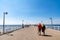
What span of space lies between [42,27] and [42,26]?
166mm

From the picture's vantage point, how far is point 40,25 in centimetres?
2261

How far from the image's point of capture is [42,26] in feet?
72.8

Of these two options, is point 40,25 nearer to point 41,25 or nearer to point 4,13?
point 41,25

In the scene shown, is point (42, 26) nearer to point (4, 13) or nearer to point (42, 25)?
point (42, 25)

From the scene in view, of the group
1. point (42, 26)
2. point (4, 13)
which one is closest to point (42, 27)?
point (42, 26)

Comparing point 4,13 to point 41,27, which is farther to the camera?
point 4,13

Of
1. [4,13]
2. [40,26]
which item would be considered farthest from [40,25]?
[4,13]

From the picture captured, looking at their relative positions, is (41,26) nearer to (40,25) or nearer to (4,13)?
(40,25)

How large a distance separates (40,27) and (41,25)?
0.39m

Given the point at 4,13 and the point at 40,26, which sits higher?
the point at 4,13

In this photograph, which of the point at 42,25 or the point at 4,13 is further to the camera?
the point at 4,13

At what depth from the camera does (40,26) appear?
74.2 feet

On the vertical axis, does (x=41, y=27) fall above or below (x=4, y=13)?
below

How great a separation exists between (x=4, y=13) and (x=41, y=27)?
13.4 m
